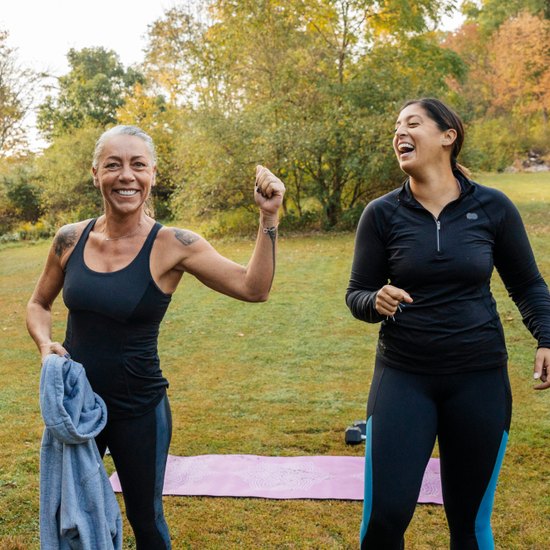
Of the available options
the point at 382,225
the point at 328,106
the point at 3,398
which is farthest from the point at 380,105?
the point at 382,225

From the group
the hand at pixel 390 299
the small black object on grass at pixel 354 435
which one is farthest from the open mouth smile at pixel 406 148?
the small black object on grass at pixel 354 435

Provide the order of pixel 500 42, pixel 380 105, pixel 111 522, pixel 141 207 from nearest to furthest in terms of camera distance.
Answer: pixel 111 522
pixel 141 207
pixel 380 105
pixel 500 42

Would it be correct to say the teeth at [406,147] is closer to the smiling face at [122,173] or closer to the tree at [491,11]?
the smiling face at [122,173]

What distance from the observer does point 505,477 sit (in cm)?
410

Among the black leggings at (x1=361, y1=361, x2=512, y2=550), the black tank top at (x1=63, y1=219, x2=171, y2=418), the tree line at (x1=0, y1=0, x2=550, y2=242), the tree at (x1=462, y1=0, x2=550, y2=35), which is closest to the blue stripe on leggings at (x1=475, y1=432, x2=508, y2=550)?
the black leggings at (x1=361, y1=361, x2=512, y2=550)

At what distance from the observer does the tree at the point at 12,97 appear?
23422 mm

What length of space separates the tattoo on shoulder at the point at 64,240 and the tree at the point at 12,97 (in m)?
23.2

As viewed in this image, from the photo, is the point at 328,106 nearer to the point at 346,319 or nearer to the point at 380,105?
the point at 380,105

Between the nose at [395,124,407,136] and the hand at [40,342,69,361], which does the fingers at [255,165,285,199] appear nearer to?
the nose at [395,124,407,136]

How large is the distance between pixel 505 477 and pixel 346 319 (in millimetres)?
4494

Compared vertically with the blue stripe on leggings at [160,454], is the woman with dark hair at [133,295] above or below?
above

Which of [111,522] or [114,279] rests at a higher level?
[114,279]

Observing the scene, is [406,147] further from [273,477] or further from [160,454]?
[273,477]

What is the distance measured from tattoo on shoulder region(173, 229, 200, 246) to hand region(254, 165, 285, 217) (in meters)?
0.33
